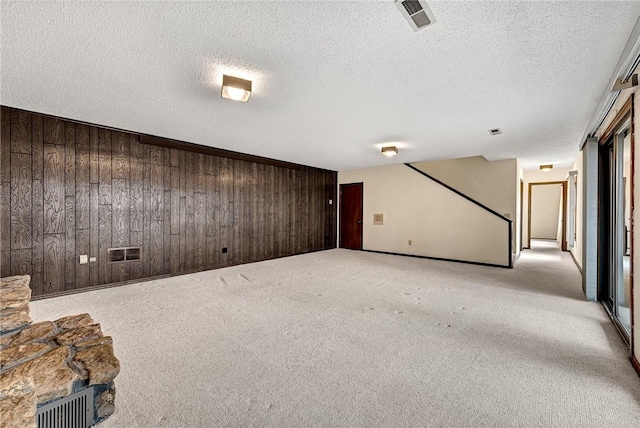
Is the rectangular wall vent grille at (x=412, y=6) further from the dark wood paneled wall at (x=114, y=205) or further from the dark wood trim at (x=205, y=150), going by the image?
the dark wood paneled wall at (x=114, y=205)

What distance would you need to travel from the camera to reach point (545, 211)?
11344mm

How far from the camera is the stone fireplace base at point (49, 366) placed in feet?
4.41

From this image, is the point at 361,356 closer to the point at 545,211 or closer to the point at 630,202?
the point at 630,202

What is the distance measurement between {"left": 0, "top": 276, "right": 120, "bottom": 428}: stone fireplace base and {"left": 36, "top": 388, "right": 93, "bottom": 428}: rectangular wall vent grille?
2cm

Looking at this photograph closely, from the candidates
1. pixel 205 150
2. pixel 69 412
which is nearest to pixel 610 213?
pixel 69 412

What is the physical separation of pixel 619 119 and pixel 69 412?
16.4 feet

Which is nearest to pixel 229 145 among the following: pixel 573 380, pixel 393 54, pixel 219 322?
pixel 219 322

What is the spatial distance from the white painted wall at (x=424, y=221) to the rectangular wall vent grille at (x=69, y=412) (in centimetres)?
674

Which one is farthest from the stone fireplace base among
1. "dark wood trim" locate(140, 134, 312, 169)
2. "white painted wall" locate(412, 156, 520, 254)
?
"white painted wall" locate(412, 156, 520, 254)

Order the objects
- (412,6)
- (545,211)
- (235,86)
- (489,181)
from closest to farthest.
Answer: (412,6) < (235,86) < (489,181) < (545,211)

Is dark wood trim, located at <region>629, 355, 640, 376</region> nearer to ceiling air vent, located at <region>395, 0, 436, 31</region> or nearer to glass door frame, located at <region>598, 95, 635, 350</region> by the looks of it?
glass door frame, located at <region>598, 95, 635, 350</region>

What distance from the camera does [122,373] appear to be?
78.8 inches

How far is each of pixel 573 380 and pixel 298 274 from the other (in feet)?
12.6

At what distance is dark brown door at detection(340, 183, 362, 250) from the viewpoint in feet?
27.6
